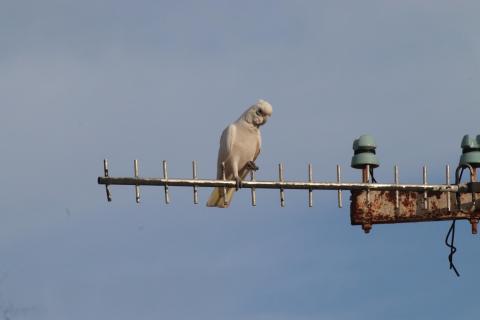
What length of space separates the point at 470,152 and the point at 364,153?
166 centimetres

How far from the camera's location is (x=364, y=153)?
2100 cm

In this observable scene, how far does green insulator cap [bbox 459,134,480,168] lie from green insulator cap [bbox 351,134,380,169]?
136 cm

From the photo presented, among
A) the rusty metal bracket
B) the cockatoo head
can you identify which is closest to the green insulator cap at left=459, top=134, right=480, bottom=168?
the rusty metal bracket

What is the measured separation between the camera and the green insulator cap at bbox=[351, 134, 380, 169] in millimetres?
20859

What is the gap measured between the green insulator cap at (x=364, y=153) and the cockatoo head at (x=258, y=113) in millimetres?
2445

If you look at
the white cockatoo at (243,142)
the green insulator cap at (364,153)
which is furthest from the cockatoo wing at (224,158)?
the green insulator cap at (364,153)

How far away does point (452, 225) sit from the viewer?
21.4 metres

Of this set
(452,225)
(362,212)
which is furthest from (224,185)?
(452,225)

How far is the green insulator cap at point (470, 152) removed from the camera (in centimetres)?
2105

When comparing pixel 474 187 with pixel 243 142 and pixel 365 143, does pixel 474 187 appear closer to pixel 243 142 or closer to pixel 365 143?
pixel 365 143

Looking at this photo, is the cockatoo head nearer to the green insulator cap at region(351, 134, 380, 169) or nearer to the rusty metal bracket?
the green insulator cap at region(351, 134, 380, 169)

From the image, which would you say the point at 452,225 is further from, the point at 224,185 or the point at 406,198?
the point at 224,185

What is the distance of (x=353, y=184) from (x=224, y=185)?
2.04 meters

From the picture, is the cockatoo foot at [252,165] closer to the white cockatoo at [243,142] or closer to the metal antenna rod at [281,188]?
the white cockatoo at [243,142]
